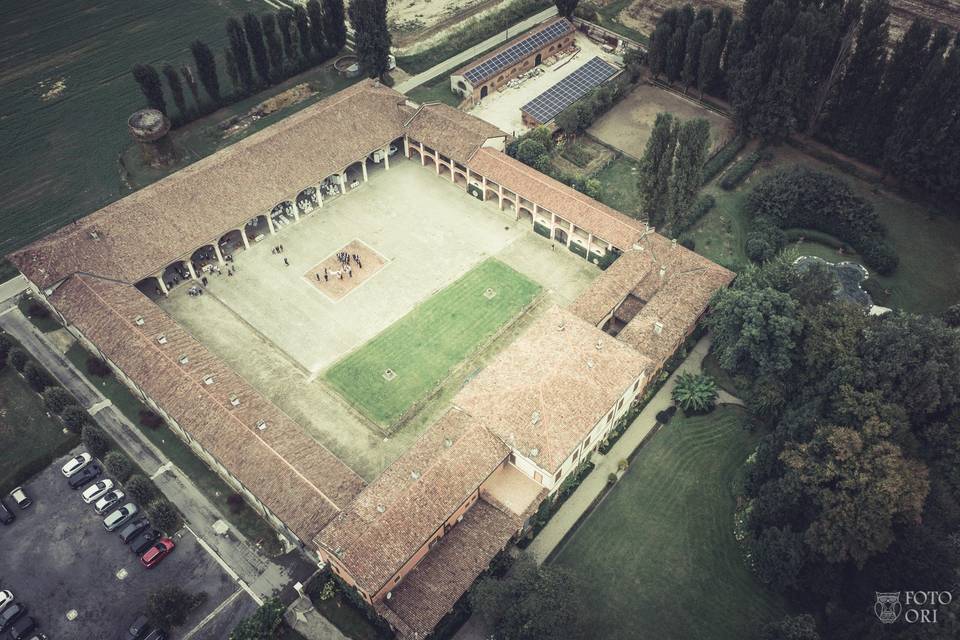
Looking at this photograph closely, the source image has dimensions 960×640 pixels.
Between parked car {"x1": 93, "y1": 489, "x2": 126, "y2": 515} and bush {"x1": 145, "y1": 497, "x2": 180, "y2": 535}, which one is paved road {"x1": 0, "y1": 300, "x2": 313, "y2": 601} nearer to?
bush {"x1": 145, "y1": 497, "x2": 180, "y2": 535}

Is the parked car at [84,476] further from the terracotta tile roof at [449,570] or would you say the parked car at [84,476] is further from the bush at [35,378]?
the terracotta tile roof at [449,570]

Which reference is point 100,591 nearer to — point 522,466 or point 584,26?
point 522,466

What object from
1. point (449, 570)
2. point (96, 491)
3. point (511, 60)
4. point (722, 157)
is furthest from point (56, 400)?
point (722, 157)

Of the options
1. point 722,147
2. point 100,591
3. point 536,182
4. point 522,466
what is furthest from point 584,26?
point 100,591

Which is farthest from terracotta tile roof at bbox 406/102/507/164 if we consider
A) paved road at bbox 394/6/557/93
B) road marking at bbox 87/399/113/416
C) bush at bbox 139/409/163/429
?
road marking at bbox 87/399/113/416


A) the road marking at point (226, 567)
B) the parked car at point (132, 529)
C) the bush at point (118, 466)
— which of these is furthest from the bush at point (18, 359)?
the road marking at point (226, 567)

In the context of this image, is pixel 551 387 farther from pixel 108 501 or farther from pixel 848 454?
pixel 108 501
